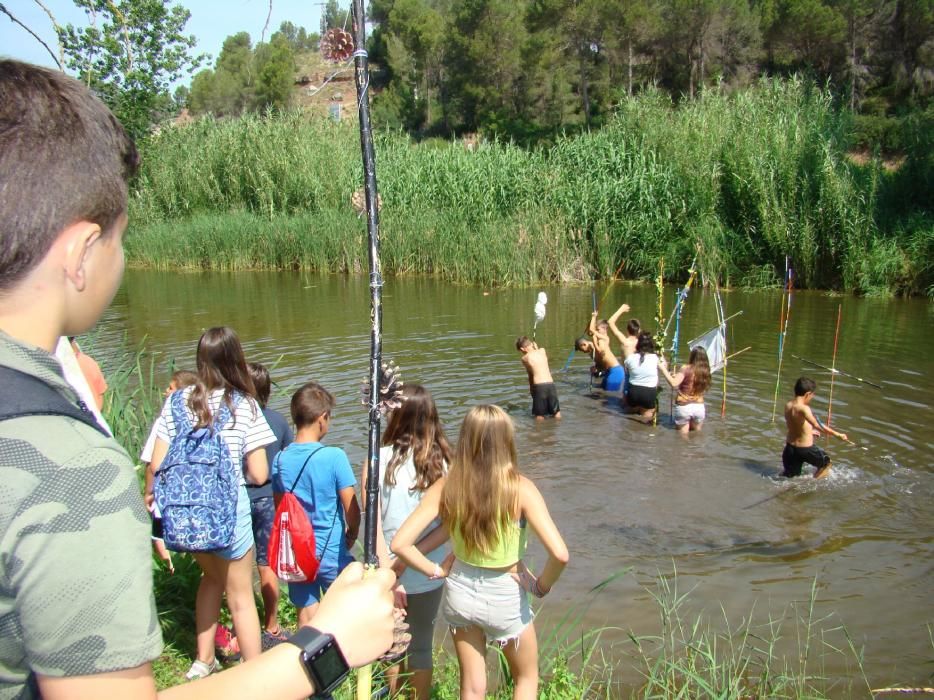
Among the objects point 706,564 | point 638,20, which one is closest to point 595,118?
point 638,20

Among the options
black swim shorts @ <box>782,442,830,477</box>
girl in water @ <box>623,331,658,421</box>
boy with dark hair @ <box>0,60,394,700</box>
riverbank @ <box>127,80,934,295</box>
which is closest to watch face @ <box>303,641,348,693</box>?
boy with dark hair @ <box>0,60,394,700</box>

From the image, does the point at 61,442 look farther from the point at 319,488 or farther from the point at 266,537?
the point at 266,537

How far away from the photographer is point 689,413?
916 cm

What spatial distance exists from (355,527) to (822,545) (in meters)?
4.18

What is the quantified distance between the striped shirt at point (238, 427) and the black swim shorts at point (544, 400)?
6129mm

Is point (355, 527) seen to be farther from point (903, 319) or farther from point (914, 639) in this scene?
point (903, 319)

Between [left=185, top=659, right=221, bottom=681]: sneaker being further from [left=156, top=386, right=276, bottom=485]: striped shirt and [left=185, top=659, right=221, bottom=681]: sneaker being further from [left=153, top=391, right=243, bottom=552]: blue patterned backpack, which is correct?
[left=156, top=386, right=276, bottom=485]: striped shirt

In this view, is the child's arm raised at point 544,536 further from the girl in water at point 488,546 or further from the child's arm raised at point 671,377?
the child's arm raised at point 671,377

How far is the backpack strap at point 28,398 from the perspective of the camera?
0.99 metres

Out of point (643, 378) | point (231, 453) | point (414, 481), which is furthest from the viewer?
point (643, 378)

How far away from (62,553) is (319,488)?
9.64ft

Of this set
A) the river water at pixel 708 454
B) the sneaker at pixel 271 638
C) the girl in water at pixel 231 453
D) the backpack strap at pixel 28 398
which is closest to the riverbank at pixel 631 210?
the river water at pixel 708 454

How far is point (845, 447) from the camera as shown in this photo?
Result: 8.62 m

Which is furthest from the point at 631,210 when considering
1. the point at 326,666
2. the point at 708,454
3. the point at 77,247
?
the point at 77,247
